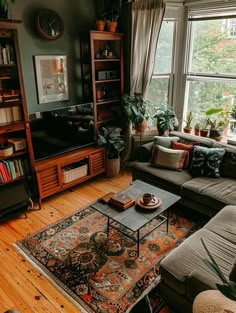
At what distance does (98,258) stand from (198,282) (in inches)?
44.7

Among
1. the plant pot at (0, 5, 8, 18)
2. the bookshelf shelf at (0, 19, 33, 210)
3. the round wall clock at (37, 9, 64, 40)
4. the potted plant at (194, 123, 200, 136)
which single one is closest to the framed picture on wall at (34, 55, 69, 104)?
the round wall clock at (37, 9, 64, 40)

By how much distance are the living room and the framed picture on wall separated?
2 cm

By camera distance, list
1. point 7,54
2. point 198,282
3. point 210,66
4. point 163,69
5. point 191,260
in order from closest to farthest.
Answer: point 198,282 → point 191,260 → point 7,54 → point 210,66 → point 163,69

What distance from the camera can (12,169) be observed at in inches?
122

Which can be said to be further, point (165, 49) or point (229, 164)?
point (165, 49)

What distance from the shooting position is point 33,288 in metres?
2.24

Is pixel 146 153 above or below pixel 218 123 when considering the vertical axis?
below

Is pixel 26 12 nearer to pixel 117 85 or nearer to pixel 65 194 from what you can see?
pixel 117 85

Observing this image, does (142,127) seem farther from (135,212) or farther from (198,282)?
(198,282)

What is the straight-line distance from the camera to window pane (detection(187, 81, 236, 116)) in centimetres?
385

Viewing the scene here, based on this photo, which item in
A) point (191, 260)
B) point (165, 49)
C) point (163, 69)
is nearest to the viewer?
point (191, 260)

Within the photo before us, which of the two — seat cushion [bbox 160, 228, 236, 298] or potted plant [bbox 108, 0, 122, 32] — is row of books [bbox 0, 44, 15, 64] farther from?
seat cushion [bbox 160, 228, 236, 298]

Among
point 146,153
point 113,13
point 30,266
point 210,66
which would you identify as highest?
point 113,13

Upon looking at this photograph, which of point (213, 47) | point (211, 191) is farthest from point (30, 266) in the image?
point (213, 47)
